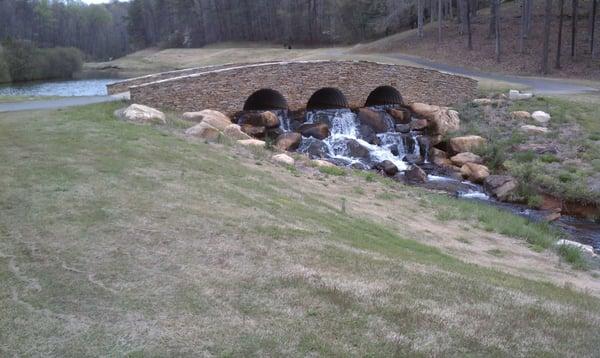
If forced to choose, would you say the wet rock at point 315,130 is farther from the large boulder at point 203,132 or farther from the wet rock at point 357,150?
the large boulder at point 203,132

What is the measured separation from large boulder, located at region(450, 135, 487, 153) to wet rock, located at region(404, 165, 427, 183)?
10.1 feet

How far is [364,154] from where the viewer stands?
21.1 m

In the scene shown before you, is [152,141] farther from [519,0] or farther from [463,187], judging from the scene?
[519,0]

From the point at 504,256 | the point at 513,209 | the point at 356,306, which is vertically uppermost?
the point at 356,306

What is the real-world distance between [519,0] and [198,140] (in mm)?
43531

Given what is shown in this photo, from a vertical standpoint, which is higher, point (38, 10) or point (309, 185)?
point (38, 10)

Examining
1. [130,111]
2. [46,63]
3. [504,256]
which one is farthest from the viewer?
[46,63]

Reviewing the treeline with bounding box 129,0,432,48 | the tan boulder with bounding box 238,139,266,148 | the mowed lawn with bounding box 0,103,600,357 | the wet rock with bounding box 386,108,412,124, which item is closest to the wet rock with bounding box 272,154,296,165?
the tan boulder with bounding box 238,139,266,148

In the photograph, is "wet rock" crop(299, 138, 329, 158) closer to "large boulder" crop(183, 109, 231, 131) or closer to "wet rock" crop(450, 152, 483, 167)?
"large boulder" crop(183, 109, 231, 131)

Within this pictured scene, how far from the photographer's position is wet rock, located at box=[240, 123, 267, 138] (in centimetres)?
2114

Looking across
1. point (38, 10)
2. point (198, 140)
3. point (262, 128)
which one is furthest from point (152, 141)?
point (38, 10)

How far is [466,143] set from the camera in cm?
2127

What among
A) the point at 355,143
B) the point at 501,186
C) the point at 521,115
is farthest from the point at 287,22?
the point at 501,186

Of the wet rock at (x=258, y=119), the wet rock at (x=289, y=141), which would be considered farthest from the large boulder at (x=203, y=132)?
the wet rock at (x=258, y=119)
